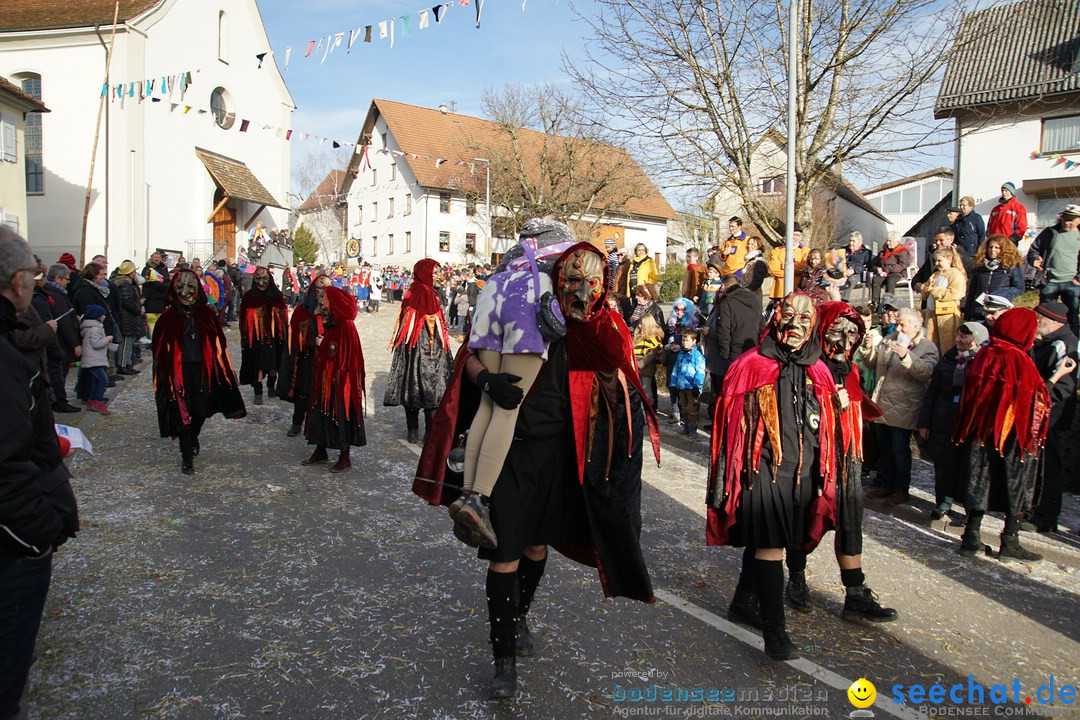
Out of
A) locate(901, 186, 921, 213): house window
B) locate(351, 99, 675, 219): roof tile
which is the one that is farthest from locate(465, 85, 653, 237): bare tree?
locate(901, 186, 921, 213): house window

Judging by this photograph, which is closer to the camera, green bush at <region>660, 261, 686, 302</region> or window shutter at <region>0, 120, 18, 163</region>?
window shutter at <region>0, 120, 18, 163</region>

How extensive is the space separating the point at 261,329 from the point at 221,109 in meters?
23.8

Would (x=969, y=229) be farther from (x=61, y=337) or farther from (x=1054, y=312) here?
(x=61, y=337)

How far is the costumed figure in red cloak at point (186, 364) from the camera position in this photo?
7188mm

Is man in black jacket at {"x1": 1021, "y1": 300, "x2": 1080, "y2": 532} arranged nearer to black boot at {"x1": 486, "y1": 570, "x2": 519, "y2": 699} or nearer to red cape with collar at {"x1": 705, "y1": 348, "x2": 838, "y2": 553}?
red cape with collar at {"x1": 705, "y1": 348, "x2": 838, "y2": 553}

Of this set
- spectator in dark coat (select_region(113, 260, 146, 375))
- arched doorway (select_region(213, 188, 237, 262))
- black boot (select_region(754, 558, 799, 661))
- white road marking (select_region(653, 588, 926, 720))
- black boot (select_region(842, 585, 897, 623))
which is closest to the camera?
white road marking (select_region(653, 588, 926, 720))

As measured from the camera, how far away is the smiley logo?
11.9 feet

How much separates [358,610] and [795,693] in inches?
92.8

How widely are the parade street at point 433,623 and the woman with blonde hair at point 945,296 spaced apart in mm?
3577

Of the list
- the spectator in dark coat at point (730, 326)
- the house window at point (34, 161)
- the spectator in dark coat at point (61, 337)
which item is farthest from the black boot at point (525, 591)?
the house window at point (34, 161)

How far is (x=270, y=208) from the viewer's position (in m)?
32.6

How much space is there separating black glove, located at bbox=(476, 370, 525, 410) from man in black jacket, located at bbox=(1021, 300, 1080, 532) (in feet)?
16.3

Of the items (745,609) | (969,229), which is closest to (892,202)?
(969,229)

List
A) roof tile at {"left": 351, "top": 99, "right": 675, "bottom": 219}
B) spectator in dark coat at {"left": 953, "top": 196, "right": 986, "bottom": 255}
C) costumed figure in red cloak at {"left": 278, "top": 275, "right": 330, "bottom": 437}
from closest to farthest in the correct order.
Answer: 1. costumed figure in red cloak at {"left": 278, "top": 275, "right": 330, "bottom": 437}
2. spectator in dark coat at {"left": 953, "top": 196, "right": 986, "bottom": 255}
3. roof tile at {"left": 351, "top": 99, "right": 675, "bottom": 219}
